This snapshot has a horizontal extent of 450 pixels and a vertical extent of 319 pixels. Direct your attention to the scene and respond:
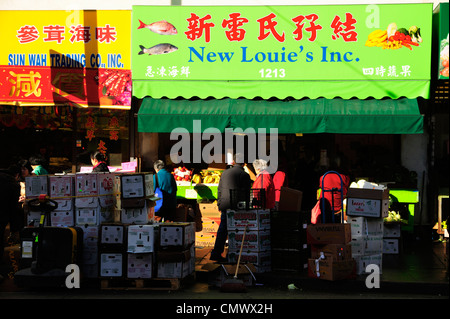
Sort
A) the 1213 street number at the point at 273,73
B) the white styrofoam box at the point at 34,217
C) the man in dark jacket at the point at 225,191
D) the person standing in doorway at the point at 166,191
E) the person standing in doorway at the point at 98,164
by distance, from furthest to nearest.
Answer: the 1213 street number at the point at 273,73 → the person standing in doorway at the point at 166,191 → the person standing in doorway at the point at 98,164 → the man in dark jacket at the point at 225,191 → the white styrofoam box at the point at 34,217

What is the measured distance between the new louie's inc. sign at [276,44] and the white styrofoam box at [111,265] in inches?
191

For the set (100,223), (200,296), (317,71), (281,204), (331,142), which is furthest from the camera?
(331,142)

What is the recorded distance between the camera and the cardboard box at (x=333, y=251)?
9370mm

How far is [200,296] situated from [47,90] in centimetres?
685

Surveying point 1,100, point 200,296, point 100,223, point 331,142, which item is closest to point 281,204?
point 200,296

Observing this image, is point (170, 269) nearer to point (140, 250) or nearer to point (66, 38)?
point (140, 250)

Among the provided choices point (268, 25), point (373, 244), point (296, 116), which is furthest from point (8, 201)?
point (268, 25)

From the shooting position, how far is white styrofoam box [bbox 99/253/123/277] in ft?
31.3

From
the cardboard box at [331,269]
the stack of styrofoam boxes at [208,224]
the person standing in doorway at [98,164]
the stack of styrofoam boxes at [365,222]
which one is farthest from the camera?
the stack of styrofoam boxes at [208,224]

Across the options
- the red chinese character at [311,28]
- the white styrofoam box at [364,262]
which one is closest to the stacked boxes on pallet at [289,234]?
the white styrofoam box at [364,262]

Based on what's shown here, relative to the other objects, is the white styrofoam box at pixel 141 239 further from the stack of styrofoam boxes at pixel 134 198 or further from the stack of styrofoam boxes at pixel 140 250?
the stack of styrofoam boxes at pixel 134 198

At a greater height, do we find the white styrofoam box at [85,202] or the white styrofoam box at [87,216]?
the white styrofoam box at [85,202]

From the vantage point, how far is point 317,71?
13.2 metres

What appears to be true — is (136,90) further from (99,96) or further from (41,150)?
(41,150)
